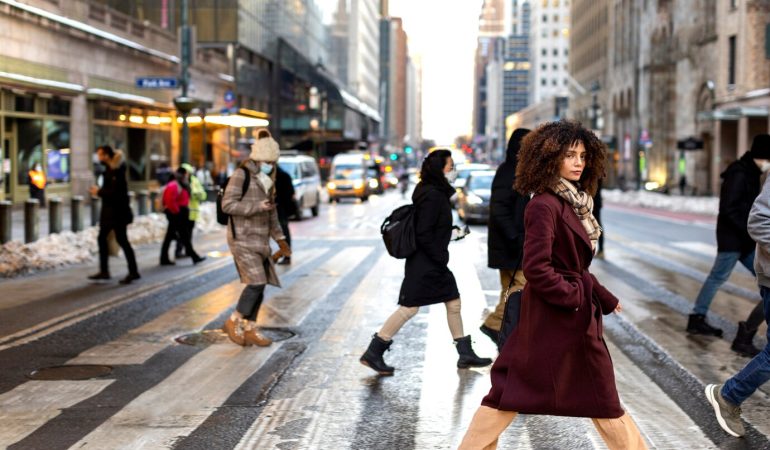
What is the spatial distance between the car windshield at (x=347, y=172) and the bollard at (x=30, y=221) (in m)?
28.8

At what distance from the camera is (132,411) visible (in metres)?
6.38

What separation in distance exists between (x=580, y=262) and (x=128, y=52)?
37083 mm

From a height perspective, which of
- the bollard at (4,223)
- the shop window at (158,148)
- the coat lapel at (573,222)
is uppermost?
the shop window at (158,148)

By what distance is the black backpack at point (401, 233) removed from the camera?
7391 millimetres

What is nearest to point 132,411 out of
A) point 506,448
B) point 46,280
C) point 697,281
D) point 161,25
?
point 506,448

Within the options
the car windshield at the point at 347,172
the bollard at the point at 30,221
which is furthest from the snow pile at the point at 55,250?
the car windshield at the point at 347,172

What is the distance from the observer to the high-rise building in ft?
608

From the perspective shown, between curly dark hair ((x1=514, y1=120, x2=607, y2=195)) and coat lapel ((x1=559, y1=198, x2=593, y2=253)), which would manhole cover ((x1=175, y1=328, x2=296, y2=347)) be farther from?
coat lapel ((x1=559, y1=198, x2=593, y2=253))

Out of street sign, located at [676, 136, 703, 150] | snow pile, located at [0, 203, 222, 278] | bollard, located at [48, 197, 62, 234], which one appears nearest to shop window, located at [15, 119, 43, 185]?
snow pile, located at [0, 203, 222, 278]

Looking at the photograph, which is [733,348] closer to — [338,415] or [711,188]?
[338,415]

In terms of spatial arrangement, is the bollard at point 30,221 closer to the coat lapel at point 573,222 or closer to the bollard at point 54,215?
the bollard at point 54,215

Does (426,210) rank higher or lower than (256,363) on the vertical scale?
higher

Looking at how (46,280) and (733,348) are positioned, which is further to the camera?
(46,280)

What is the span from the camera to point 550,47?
618 ft
